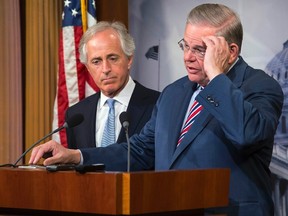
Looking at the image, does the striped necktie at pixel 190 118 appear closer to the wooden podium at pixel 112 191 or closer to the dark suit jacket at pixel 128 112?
the wooden podium at pixel 112 191

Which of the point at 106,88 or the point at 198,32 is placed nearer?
the point at 198,32

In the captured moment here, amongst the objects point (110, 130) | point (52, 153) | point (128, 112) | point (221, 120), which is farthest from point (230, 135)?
point (110, 130)

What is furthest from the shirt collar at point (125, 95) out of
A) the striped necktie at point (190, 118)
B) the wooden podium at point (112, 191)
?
the wooden podium at point (112, 191)

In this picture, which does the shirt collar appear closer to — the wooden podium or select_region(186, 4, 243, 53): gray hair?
select_region(186, 4, 243, 53): gray hair

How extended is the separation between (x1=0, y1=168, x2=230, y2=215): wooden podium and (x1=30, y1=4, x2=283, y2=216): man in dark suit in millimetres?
289

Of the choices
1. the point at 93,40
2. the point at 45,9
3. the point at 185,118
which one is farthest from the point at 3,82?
the point at 185,118

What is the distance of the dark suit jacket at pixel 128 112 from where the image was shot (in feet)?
13.3

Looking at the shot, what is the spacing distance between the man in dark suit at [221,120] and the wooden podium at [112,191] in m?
0.29

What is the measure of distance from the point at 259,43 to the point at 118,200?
2829mm

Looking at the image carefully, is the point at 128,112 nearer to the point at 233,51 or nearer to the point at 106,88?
the point at 106,88

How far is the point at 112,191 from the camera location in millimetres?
2107

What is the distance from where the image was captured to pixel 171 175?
225cm

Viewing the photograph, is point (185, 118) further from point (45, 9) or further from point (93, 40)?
point (45, 9)

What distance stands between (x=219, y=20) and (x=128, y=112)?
1295mm
